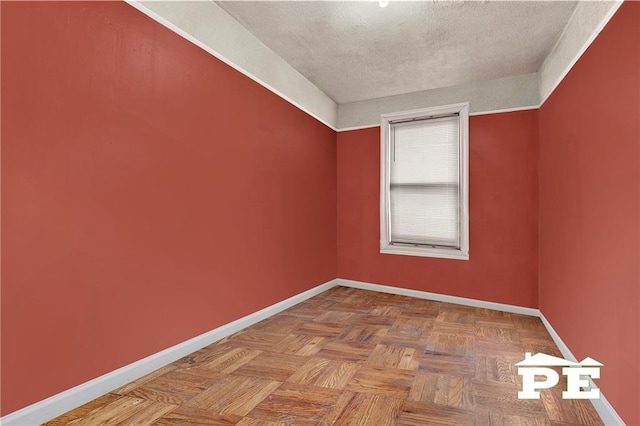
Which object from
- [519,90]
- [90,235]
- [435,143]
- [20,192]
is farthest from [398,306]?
[20,192]

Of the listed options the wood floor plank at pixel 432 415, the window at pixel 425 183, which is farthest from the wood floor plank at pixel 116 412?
the window at pixel 425 183

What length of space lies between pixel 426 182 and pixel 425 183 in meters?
0.02

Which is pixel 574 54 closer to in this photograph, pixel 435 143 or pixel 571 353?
pixel 435 143

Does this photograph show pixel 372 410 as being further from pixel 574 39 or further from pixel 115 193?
pixel 574 39

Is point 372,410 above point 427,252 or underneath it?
underneath

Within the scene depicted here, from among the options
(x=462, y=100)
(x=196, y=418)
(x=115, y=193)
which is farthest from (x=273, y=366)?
(x=462, y=100)

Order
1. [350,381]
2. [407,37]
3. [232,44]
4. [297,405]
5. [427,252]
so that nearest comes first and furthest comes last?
[297,405], [350,381], [232,44], [407,37], [427,252]

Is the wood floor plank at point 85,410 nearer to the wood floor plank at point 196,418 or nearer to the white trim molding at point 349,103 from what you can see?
the wood floor plank at point 196,418

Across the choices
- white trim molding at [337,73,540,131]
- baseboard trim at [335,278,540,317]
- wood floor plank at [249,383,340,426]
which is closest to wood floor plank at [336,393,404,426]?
wood floor plank at [249,383,340,426]

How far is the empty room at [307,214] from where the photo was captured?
1.68 metres

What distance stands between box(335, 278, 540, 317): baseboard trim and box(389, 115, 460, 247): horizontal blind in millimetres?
623

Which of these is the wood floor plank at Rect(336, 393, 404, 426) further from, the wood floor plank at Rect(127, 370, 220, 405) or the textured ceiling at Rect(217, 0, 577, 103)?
the textured ceiling at Rect(217, 0, 577, 103)

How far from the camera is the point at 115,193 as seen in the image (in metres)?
2.00

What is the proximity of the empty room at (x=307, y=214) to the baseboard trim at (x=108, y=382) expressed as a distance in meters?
0.01
